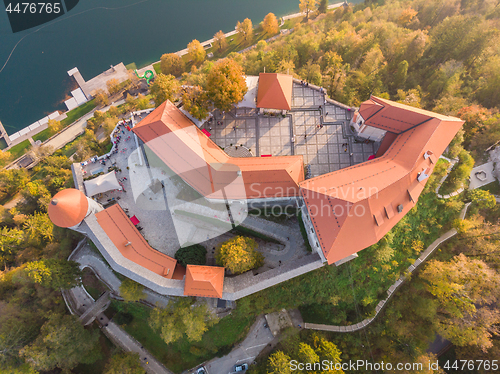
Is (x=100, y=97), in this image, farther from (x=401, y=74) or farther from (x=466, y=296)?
(x=466, y=296)

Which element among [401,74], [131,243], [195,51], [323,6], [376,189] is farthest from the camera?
[323,6]

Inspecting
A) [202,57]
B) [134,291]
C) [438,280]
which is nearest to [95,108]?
[202,57]

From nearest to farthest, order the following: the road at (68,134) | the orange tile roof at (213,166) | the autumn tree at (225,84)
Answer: the orange tile roof at (213,166)
the autumn tree at (225,84)
the road at (68,134)

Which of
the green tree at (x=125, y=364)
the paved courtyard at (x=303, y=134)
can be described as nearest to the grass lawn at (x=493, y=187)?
the paved courtyard at (x=303, y=134)

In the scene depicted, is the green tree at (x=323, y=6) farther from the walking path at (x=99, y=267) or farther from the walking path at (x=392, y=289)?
the walking path at (x=99, y=267)

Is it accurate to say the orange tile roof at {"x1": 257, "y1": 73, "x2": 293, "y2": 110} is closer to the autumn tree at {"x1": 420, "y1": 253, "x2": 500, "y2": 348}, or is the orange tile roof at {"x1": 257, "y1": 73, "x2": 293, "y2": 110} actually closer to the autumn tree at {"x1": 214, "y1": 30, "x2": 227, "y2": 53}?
the autumn tree at {"x1": 420, "y1": 253, "x2": 500, "y2": 348}

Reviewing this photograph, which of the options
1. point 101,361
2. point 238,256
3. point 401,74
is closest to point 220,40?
point 401,74

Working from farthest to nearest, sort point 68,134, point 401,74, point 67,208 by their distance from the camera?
point 68,134, point 401,74, point 67,208
